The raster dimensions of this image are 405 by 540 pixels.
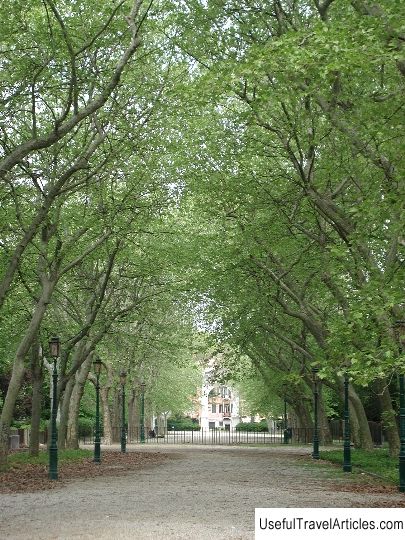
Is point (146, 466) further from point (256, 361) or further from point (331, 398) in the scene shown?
point (331, 398)

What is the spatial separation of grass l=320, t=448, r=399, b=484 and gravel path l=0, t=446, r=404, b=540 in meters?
1.39

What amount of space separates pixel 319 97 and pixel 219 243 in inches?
418

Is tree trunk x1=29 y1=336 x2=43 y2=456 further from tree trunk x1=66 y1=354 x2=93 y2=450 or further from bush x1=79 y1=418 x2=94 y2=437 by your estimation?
bush x1=79 y1=418 x2=94 y2=437

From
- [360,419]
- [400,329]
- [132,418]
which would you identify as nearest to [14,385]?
[400,329]

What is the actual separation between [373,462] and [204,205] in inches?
388

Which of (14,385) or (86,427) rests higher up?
(14,385)

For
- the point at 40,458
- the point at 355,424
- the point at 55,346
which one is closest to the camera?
the point at 55,346

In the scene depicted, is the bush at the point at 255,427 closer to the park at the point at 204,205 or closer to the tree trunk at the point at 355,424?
the park at the point at 204,205

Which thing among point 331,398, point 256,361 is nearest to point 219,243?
point 256,361

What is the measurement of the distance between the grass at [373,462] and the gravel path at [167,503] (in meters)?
1.39

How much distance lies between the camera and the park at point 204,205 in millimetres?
14383

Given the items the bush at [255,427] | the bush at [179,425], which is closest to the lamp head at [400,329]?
the bush at [255,427]

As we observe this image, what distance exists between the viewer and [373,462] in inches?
1018

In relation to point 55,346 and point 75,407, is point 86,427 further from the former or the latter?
point 55,346
